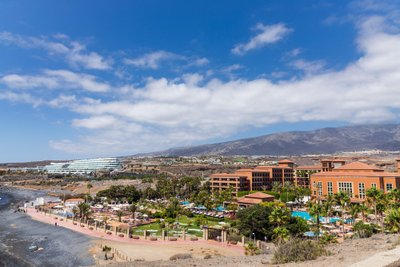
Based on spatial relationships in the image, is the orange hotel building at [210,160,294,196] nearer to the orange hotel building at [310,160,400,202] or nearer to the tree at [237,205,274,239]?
the orange hotel building at [310,160,400,202]

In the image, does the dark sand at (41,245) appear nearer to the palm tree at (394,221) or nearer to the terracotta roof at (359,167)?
the palm tree at (394,221)

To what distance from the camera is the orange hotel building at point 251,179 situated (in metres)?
106

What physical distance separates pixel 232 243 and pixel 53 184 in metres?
159

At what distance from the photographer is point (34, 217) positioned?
81.5 metres

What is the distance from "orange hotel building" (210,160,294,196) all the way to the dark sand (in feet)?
178

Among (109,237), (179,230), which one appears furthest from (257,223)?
(109,237)

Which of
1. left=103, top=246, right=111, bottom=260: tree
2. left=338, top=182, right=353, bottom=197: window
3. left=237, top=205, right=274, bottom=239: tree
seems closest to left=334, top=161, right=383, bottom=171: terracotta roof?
left=338, top=182, right=353, bottom=197: window

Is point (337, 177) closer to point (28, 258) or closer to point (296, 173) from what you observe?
point (296, 173)

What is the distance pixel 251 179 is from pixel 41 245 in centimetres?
6877

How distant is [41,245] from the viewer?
54.0 meters

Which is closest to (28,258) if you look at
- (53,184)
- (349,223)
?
(349,223)

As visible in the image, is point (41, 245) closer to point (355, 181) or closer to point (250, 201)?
point (250, 201)

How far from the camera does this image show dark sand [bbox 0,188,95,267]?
45.2 m

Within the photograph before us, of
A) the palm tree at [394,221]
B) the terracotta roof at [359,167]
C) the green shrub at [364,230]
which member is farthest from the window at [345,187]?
the palm tree at [394,221]
